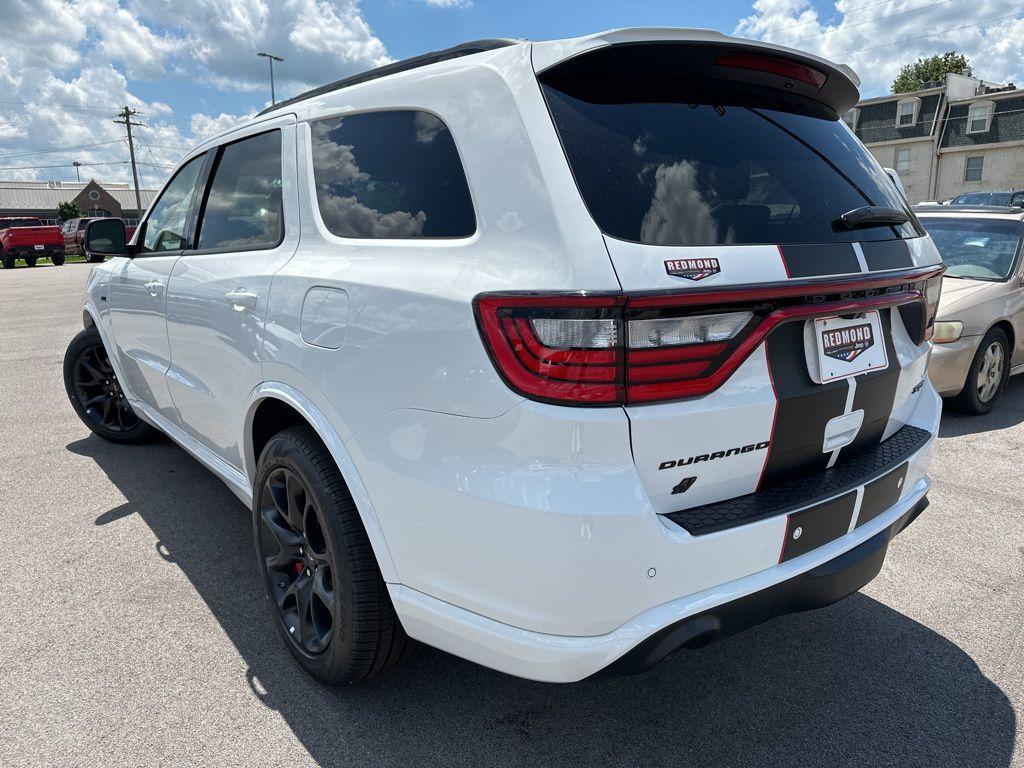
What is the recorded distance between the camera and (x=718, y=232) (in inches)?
68.4

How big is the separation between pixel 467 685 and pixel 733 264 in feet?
5.33

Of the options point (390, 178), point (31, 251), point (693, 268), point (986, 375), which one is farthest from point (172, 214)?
point (31, 251)

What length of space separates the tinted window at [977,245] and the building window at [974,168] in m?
36.9

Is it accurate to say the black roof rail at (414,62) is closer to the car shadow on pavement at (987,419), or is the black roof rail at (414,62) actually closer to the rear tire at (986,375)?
the car shadow on pavement at (987,419)

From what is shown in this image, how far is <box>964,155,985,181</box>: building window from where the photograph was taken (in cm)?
3631

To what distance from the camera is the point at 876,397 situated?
6.92 ft

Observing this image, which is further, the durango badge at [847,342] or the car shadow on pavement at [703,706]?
the car shadow on pavement at [703,706]

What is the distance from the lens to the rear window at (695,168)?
1688 mm

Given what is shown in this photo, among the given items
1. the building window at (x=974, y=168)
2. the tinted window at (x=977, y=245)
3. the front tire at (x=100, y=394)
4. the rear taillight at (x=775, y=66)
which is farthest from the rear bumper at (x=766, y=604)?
the building window at (x=974, y=168)

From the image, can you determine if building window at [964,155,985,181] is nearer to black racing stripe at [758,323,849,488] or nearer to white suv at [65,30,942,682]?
white suv at [65,30,942,682]

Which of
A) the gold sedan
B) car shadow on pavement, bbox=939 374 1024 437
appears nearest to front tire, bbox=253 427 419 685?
car shadow on pavement, bbox=939 374 1024 437

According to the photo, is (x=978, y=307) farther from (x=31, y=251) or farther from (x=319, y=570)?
(x=31, y=251)

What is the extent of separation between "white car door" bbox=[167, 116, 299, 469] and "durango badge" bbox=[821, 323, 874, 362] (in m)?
1.69

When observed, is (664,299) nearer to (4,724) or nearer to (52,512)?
(4,724)
